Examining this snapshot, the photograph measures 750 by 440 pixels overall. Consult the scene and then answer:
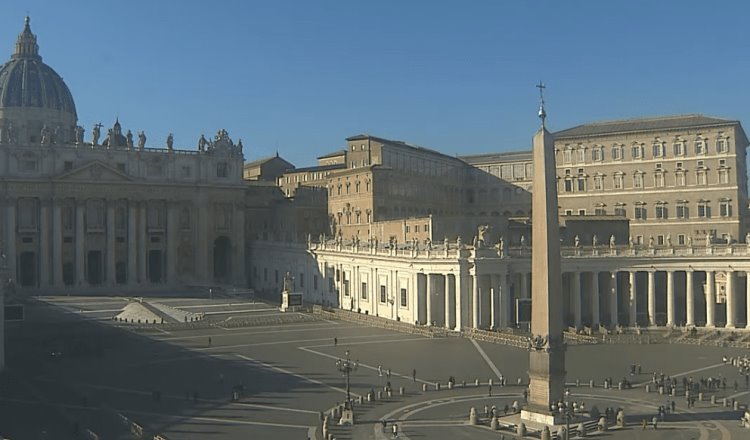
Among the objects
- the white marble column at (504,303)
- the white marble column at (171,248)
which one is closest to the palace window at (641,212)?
the white marble column at (504,303)

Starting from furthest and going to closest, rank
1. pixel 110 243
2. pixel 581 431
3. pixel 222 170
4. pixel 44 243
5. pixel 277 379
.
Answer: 1. pixel 222 170
2. pixel 110 243
3. pixel 44 243
4. pixel 277 379
5. pixel 581 431

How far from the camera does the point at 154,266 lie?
289 ft

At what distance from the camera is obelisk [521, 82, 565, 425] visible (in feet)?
85.8

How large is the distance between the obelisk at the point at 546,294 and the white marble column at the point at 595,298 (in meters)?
28.9

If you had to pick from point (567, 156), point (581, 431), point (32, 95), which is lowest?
point (581, 431)

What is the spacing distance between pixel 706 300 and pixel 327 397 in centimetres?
3185

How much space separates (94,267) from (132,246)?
4.26 metres

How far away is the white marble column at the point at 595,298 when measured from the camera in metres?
54.6

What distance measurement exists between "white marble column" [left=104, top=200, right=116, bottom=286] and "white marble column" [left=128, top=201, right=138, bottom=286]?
1.65 metres

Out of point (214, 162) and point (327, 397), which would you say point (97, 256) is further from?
point (327, 397)

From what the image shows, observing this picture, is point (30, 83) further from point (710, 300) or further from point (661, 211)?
point (710, 300)

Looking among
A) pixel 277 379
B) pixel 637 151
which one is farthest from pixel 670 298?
pixel 277 379

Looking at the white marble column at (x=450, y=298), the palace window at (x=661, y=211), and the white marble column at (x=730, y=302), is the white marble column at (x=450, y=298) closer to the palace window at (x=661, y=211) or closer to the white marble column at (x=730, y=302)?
the white marble column at (x=730, y=302)

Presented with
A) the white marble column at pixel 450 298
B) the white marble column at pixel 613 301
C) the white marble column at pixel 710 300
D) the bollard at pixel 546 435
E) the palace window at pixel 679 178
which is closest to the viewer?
the bollard at pixel 546 435
